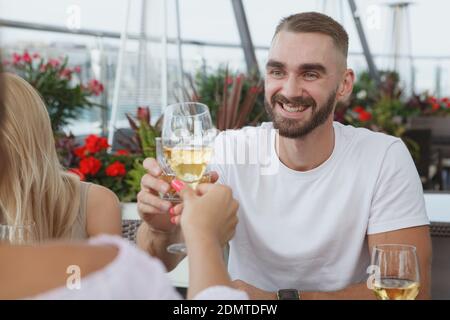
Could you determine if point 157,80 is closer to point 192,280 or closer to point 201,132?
point 201,132

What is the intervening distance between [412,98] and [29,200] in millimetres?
6000

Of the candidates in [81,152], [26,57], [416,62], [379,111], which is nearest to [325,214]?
[81,152]

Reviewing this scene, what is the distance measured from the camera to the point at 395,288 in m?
1.30

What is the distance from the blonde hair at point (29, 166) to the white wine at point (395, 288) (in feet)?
2.65

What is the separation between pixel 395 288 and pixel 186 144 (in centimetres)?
55

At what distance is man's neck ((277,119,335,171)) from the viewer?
6.34 feet

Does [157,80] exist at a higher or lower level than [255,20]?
lower

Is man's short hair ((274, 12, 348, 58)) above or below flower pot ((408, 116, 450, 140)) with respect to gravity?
above

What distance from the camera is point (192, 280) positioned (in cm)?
105

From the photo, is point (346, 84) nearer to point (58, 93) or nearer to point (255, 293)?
point (255, 293)

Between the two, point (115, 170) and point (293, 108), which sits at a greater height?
point (293, 108)

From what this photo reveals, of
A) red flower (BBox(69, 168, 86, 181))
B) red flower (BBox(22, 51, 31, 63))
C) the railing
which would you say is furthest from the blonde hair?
the railing

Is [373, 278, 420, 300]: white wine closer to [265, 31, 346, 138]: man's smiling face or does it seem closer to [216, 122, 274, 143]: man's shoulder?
[265, 31, 346, 138]: man's smiling face
